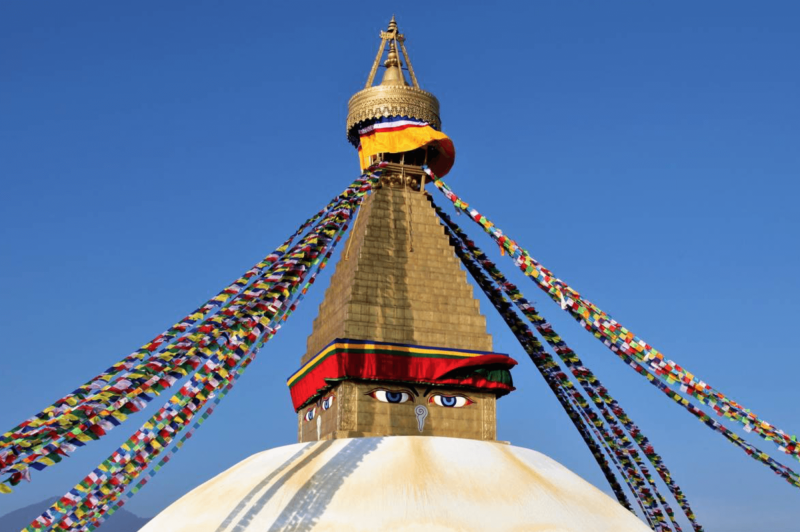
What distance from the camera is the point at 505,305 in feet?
53.2

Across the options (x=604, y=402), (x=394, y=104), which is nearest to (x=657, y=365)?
(x=604, y=402)

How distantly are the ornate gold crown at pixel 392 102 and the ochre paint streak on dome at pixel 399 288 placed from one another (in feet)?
5.21

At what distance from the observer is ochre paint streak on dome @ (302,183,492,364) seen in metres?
14.2

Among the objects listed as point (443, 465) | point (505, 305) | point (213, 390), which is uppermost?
point (505, 305)

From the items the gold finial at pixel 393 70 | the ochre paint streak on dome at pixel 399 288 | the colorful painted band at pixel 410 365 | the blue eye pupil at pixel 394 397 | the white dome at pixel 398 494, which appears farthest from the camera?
→ the gold finial at pixel 393 70

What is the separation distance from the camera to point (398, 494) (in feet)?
37.6

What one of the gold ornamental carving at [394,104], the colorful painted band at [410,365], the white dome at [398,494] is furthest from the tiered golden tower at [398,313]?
the white dome at [398,494]

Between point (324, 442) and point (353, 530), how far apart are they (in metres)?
2.39

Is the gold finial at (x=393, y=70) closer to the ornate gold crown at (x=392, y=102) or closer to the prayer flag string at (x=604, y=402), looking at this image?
the ornate gold crown at (x=392, y=102)

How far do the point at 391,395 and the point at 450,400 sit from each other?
0.92 meters

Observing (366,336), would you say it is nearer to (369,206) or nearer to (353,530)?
(369,206)

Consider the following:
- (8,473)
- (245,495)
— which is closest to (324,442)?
(245,495)

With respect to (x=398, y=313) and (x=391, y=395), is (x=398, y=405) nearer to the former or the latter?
(x=391, y=395)

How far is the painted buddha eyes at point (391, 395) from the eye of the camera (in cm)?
1377
